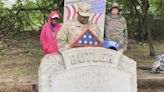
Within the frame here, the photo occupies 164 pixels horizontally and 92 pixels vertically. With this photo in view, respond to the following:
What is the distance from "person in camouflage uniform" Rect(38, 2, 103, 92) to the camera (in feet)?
22.2

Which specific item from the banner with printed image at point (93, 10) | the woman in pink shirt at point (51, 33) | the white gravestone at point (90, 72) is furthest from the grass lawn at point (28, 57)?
the white gravestone at point (90, 72)

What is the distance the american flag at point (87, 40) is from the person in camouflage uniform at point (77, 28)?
173 mm

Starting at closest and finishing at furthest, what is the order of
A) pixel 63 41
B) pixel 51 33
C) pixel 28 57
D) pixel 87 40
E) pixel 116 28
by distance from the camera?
pixel 87 40 → pixel 63 41 → pixel 116 28 → pixel 51 33 → pixel 28 57

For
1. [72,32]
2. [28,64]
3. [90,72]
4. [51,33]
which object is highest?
[72,32]

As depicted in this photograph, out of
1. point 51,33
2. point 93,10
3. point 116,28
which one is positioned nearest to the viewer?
point 116,28

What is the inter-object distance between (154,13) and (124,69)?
351 inches

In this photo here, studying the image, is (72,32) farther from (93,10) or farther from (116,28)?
(93,10)

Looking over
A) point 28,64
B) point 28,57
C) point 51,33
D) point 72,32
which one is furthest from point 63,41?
point 28,57

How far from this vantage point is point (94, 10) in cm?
998

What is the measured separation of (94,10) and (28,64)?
2557mm

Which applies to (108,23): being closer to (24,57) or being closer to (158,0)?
(24,57)

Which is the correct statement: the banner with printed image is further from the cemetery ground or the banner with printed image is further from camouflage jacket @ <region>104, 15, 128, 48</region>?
the cemetery ground

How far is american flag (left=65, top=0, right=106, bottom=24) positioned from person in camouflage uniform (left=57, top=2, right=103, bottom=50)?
2.33 meters

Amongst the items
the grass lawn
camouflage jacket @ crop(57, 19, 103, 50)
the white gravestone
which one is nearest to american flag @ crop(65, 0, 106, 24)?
the grass lawn
